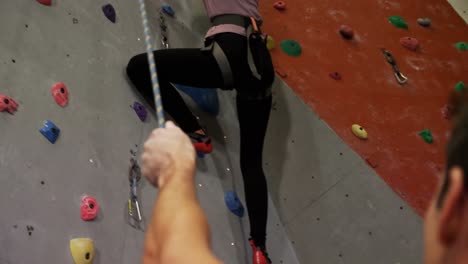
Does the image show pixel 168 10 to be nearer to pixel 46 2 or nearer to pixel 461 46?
pixel 46 2

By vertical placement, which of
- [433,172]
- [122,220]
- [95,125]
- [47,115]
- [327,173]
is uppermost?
[47,115]

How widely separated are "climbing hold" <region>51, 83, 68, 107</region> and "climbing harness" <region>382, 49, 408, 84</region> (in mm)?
1515

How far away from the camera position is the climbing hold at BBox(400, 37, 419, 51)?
2445 mm

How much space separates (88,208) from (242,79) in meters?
0.60

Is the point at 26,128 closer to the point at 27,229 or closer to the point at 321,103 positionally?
the point at 27,229

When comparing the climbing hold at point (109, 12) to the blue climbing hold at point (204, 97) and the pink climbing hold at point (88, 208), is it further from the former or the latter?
the pink climbing hold at point (88, 208)

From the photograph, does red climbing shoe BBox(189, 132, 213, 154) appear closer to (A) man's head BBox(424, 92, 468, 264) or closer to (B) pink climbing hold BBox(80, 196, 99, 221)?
(B) pink climbing hold BBox(80, 196, 99, 221)

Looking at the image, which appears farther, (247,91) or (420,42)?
(420,42)

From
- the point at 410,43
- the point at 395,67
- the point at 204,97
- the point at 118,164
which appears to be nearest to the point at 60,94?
the point at 118,164

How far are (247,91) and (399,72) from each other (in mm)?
1057

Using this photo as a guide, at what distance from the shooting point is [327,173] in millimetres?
1842

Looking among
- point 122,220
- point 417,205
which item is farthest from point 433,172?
point 122,220

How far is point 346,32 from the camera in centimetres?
235

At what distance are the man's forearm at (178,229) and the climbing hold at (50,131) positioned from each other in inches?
22.5
